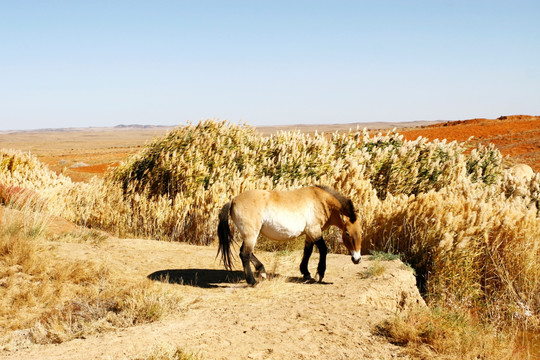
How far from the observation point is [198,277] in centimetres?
740

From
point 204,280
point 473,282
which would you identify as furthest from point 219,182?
point 473,282

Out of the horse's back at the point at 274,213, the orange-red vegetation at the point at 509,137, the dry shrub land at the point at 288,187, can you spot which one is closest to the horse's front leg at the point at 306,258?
the horse's back at the point at 274,213

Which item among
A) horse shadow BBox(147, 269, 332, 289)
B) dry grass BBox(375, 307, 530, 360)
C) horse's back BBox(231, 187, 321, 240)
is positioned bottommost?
dry grass BBox(375, 307, 530, 360)

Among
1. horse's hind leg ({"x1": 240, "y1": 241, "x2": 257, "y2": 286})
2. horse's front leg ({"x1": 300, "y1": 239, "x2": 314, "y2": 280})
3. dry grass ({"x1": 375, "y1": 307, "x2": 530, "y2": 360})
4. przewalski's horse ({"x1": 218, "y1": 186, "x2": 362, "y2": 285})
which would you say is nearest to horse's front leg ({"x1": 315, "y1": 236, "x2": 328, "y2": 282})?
przewalski's horse ({"x1": 218, "y1": 186, "x2": 362, "y2": 285})

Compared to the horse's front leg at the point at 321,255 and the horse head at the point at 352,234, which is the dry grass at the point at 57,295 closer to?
the horse's front leg at the point at 321,255

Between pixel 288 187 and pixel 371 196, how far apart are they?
2.00 meters

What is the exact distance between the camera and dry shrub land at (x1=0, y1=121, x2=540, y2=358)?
6152mm

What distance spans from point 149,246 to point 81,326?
3320 millimetres

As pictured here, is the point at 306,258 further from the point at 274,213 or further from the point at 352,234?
the point at 274,213

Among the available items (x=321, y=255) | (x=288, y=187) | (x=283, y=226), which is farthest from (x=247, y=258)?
(x=288, y=187)

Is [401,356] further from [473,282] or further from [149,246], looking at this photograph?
[149,246]

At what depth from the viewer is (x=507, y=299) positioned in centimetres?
799

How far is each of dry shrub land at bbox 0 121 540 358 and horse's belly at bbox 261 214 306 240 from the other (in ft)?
5.24

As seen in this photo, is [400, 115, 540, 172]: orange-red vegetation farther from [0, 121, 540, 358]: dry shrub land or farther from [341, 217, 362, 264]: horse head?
[341, 217, 362, 264]: horse head
